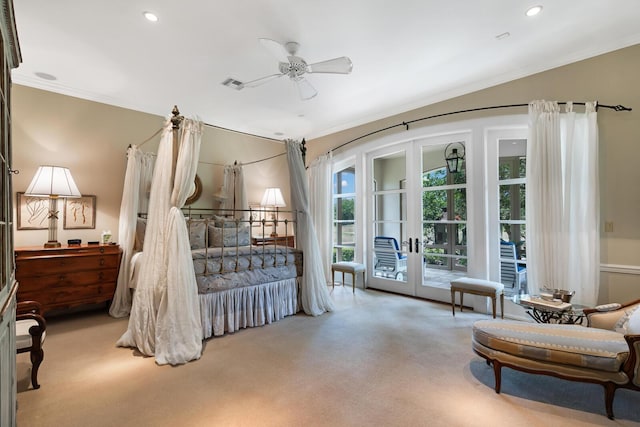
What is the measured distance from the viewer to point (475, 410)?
2.00 metres

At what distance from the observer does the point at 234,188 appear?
5.66 m

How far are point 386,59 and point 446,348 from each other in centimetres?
320

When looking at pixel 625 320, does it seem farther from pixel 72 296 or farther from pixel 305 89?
pixel 72 296

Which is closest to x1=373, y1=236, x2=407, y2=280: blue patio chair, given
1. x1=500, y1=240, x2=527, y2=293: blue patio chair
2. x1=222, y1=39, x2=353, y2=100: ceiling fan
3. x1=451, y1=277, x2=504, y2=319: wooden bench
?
x1=451, y1=277, x2=504, y2=319: wooden bench

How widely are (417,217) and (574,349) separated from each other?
2.90 metres

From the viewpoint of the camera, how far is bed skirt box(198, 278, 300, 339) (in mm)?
3173

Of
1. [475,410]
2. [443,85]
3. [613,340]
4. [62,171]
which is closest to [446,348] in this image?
[475,410]

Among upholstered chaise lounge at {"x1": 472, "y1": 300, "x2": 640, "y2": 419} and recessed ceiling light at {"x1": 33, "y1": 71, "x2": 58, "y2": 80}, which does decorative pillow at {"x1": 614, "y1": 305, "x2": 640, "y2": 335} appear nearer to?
upholstered chaise lounge at {"x1": 472, "y1": 300, "x2": 640, "y2": 419}

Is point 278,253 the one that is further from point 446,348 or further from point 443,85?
point 443,85

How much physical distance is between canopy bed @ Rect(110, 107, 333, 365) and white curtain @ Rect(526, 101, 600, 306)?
8.63 ft

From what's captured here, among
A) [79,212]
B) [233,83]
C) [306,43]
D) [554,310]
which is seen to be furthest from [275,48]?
[79,212]

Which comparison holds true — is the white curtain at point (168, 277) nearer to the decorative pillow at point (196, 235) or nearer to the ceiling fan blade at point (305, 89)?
the decorative pillow at point (196, 235)

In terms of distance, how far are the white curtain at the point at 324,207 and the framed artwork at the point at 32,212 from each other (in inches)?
152

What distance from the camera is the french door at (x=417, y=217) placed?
446cm
